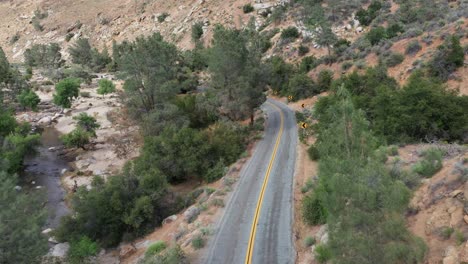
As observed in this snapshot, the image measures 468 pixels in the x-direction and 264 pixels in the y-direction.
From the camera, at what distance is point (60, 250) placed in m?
27.5

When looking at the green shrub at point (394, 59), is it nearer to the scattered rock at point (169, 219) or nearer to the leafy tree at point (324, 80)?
the leafy tree at point (324, 80)

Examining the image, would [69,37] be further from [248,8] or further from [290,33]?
[290,33]

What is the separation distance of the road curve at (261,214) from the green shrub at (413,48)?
67.8 feet

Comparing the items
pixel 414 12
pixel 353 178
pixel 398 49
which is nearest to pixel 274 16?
pixel 414 12

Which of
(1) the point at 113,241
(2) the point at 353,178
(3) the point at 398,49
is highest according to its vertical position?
(3) the point at 398,49

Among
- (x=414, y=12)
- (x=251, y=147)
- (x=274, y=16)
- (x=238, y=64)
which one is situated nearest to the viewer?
(x=251, y=147)

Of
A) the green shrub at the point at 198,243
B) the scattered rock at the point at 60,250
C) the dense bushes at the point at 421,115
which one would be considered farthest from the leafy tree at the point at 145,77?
the green shrub at the point at 198,243

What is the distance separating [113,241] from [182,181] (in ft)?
39.1

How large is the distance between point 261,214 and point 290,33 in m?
63.5

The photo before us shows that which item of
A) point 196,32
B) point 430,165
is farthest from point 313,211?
point 196,32

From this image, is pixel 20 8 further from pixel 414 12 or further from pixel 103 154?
pixel 414 12

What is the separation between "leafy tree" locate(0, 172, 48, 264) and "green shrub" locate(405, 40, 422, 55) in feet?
150

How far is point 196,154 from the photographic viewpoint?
3759 cm

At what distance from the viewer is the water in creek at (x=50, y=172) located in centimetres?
3700
